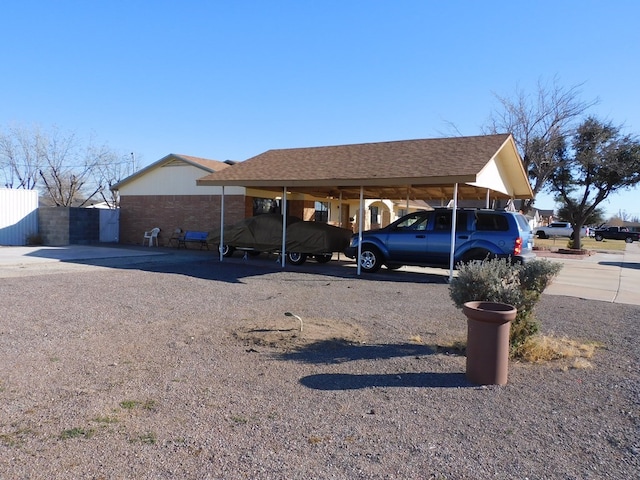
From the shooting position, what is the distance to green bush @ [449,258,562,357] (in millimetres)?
5852

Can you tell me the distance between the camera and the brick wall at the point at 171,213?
67.6ft

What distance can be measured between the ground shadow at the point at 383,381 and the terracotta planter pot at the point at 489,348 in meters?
0.17

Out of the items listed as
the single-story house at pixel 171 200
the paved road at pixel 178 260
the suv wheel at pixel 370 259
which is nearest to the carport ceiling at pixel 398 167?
the suv wheel at pixel 370 259

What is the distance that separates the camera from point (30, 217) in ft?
74.1

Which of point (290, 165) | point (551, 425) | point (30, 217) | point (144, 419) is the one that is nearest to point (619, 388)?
point (551, 425)

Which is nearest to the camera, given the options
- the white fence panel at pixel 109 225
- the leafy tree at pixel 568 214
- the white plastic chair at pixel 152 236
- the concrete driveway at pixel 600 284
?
the concrete driveway at pixel 600 284

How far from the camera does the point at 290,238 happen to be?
1611 cm

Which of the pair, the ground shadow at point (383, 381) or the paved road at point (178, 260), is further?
the paved road at point (178, 260)

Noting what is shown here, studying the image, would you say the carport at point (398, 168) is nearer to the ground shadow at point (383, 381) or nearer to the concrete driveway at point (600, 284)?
the concrete driveway at point (600, 284)

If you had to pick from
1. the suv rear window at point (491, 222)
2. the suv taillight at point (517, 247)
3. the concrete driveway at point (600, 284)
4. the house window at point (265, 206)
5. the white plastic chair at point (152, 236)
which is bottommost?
the concrete driveway at point (600, 284)

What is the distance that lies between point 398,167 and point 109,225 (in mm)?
16440

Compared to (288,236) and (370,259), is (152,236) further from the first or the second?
(370,259)

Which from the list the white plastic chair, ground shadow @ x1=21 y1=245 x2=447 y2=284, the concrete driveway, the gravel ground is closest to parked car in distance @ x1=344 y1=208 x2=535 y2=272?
ground shadow @ x1=21 y1=245 x2=447 y2=284

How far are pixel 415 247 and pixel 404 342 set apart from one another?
7282 mm
